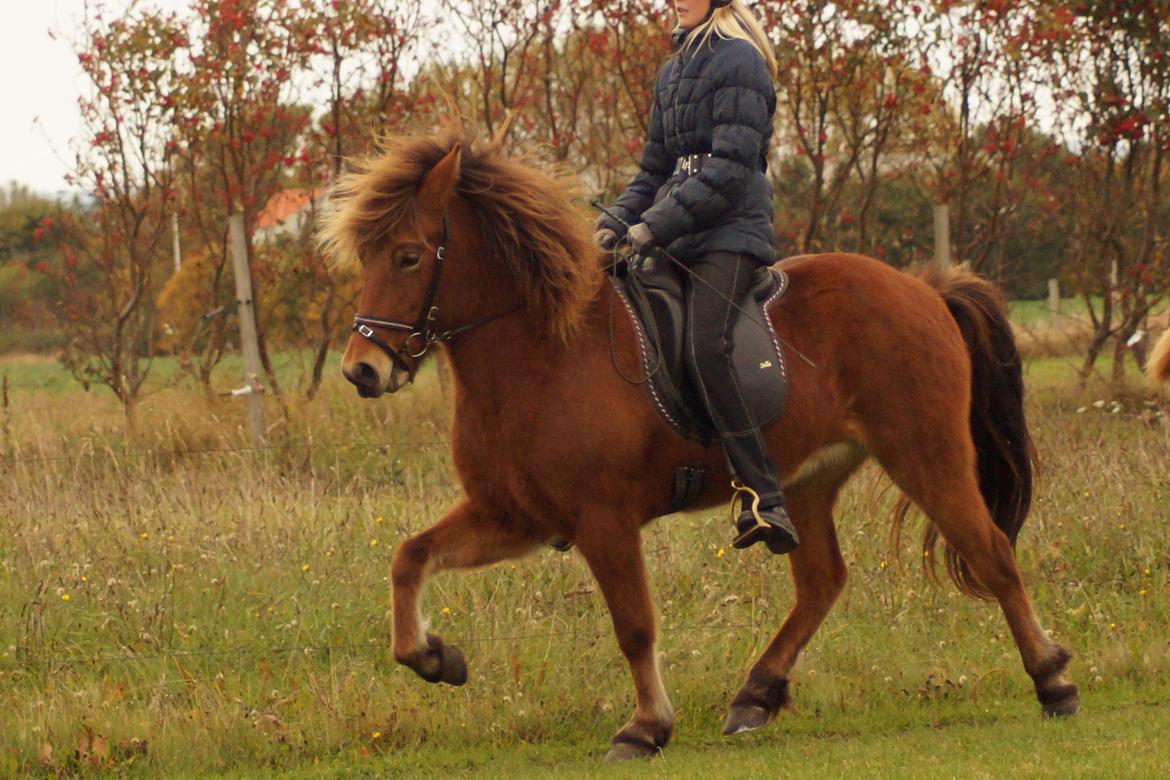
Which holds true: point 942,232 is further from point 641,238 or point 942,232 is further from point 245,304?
point 641,238

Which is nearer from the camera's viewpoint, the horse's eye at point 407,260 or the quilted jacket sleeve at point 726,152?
the horse's eye at point 407,260

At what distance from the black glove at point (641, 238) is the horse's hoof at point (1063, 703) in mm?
2618

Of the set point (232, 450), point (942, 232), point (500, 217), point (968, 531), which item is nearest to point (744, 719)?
point (968, 531)

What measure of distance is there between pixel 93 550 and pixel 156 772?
237 centimetres

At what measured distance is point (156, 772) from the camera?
19.7 feet

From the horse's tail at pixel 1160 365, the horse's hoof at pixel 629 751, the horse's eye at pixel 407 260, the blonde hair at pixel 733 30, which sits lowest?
the horse's hoof at pixel 629 751

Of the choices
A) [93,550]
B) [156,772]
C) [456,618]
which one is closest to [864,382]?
[456,618]

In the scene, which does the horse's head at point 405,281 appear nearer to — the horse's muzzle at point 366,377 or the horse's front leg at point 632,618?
the horse's muzzle at point 366,377

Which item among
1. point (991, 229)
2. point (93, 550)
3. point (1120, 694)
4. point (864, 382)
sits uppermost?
point (991, 229)

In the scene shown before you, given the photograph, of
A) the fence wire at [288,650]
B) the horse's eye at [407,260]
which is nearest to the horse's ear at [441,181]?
the horse's eye at [407,260]

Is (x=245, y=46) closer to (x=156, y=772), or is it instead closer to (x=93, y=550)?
(x=93, y=550)

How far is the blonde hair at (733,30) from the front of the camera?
5918mm

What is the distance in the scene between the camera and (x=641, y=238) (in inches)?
228

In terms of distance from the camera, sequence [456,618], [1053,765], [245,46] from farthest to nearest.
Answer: [245,46] < [456,618] < [1053,765]
